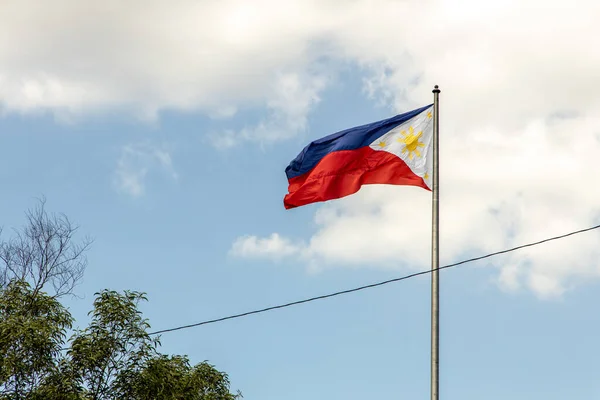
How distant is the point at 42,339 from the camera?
2316 centimetres

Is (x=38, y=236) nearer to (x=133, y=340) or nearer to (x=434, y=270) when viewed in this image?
(x=133, y=340)

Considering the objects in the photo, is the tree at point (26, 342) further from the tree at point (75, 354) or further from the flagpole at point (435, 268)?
the flagpole at point (435, 268)

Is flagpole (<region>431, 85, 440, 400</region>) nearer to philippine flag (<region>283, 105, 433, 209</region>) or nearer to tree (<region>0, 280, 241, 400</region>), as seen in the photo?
philippine flag (<region>283, 105, 433, 209</region>)

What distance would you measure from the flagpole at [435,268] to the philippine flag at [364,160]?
0.35 metres

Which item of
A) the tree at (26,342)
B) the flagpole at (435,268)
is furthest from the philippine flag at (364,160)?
the tree at (26,342)

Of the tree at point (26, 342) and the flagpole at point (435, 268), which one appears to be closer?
the flagpole at point (435, 268)

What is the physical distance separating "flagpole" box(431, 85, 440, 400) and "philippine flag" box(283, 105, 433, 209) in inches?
13.8

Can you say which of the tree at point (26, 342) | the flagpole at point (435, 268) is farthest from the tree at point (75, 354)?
the flagpole at point (435, 268)

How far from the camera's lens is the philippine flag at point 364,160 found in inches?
712

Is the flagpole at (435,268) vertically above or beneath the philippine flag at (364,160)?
beneath

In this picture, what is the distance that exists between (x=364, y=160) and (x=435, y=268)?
3.01 metres

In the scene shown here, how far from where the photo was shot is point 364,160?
60.8 feet

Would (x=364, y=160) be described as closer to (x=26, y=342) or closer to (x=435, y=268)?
(x=435, y=268)

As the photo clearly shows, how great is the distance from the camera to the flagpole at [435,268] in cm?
1596
